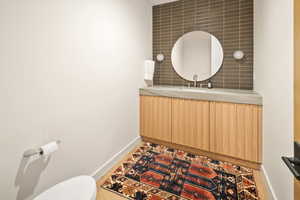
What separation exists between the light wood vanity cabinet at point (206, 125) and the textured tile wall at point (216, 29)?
2.10ft

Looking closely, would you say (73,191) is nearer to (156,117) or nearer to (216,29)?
(156,117)

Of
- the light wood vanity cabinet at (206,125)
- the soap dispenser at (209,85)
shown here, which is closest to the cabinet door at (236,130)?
the light wood vanity cabinet at (206,125)

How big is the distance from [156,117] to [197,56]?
4.12 feet

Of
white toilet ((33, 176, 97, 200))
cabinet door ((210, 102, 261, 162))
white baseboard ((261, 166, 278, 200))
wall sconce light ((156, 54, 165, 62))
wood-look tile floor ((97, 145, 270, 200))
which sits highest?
wall sconce light ((156, 54, 165, 62))

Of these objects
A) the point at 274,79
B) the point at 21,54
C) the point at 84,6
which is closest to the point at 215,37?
the point at 274,79

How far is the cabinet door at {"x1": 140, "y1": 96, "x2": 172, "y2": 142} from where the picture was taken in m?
2.45

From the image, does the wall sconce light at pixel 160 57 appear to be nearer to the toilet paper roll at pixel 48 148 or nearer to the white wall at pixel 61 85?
the white wall at pixel 61 85

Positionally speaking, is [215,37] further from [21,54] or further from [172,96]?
[21,54]

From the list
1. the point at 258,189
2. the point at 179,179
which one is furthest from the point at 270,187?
the point at 179,179

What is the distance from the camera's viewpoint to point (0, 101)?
3.21 ft

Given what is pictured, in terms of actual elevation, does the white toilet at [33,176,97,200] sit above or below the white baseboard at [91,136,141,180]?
above

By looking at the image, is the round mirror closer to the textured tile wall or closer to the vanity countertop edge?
the textured tile wall

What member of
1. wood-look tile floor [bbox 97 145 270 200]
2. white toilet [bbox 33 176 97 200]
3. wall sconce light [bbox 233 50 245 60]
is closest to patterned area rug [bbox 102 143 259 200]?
wood-look tile floor [bbox 97 145 270 200]

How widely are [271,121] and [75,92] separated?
1.89 m
